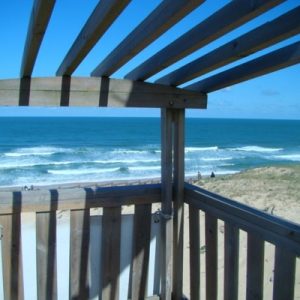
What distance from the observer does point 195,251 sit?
2.47 metres

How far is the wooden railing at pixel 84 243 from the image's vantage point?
229cm

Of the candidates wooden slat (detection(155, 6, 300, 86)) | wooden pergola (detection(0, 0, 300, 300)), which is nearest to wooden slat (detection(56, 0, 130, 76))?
wooden pergola (detection(0, 0, 300, 300))

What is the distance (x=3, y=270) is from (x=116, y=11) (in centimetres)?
177

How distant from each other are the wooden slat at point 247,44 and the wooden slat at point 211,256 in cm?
85

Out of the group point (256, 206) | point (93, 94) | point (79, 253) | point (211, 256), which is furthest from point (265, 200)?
point (93, 94)

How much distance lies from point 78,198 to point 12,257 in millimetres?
510

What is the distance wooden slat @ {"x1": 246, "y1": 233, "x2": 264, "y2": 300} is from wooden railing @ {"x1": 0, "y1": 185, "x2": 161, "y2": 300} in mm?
831

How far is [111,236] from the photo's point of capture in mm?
2482

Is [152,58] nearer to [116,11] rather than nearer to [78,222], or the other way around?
[116,11]

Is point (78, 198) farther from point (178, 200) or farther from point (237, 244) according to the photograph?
point (237, 244)

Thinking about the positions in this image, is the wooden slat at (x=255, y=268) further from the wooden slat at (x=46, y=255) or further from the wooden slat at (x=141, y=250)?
the wooden slat at (x=46, y=255)

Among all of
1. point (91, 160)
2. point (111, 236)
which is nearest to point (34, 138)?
point (91, 160)

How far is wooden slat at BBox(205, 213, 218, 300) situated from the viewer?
227 centimetres

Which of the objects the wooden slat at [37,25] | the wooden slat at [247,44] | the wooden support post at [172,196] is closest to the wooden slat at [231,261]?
the wooden support post at [172,196]
